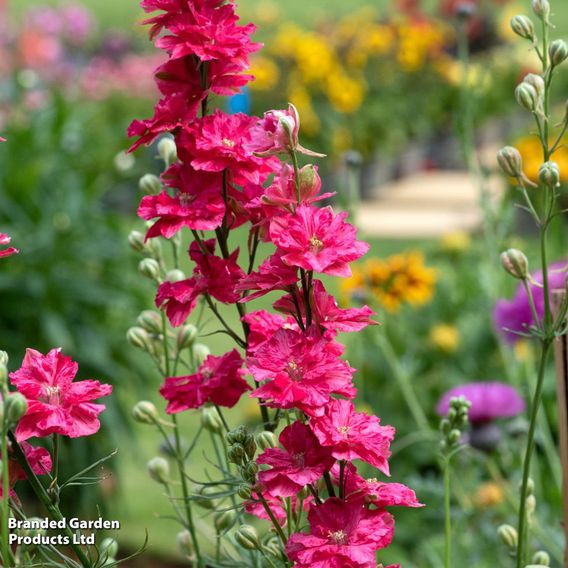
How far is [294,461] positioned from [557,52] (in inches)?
16.5

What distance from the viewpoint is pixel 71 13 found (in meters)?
8.84

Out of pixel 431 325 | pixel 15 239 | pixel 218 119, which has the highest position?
pixel 218 119

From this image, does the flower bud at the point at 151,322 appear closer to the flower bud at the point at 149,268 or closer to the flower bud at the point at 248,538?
the flower bud at the point at 149,268

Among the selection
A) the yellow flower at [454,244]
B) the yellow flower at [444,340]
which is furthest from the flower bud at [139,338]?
the yellow flower at [454,244]

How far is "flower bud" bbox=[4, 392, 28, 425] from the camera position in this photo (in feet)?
2.06

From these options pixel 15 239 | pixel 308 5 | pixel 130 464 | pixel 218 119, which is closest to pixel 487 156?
pixel 130 464

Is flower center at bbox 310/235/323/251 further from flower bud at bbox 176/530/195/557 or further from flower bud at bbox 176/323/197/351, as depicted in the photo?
flower bud at bbox 176/530/195/557

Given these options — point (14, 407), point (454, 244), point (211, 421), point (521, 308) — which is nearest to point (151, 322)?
point (211, 421)

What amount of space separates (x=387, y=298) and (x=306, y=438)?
212 cm

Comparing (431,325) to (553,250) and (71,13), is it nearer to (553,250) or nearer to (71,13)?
(553,250)

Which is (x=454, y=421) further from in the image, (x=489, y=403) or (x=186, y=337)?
(x=489, y=403)

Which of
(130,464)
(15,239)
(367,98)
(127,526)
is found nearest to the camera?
(15,239)

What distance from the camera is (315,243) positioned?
750 millimetres

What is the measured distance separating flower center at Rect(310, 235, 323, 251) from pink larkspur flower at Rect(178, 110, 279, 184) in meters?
0.10
